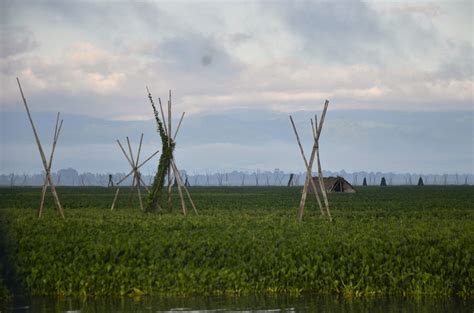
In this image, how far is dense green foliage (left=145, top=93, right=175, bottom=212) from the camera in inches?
1427

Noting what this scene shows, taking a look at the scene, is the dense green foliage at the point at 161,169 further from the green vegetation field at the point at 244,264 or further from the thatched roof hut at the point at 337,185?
the thatched roof hut at the point at 337,185

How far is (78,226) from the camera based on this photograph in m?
26.6

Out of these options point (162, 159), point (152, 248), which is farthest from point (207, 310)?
point (162, 159)

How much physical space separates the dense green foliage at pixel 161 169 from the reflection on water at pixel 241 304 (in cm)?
1763

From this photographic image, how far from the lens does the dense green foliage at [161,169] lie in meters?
36.2

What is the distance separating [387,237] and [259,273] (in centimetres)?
409

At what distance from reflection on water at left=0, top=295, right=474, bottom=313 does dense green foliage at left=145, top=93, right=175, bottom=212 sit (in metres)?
17.6

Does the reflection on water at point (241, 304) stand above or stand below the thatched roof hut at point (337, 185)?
below

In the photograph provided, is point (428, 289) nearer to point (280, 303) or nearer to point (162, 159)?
point (280, 303)

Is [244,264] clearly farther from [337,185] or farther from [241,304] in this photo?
[337,185]

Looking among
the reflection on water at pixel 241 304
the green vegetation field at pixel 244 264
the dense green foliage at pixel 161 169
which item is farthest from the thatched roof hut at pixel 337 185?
the reflection on water at pixel 241 304

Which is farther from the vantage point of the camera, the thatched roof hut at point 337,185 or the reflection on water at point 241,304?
the thatched roof hut at point 337,185

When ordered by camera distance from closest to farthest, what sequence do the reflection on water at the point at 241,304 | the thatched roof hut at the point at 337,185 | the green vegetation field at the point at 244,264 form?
the reflection on water at the point at 241,304, the green vegetation field at the point at 244,264, the thatched roof hut at the point at 337,185

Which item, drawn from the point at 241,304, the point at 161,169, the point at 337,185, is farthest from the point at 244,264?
the point at 337,185
